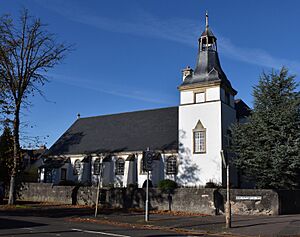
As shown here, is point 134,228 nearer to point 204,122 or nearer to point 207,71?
point 204,122

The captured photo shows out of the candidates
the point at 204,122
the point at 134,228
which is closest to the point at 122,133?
the point at 204,122

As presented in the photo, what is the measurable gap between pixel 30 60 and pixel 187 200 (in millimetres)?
15695

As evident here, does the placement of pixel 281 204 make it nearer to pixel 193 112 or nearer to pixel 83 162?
pixel 193 112

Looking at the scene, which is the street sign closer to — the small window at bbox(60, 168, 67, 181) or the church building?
the church building

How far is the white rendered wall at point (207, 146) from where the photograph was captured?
30.8 m

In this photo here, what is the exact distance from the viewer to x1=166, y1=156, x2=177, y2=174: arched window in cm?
3497

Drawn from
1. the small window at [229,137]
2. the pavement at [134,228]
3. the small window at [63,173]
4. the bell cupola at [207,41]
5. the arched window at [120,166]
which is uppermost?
the bell cupola at [207,41]

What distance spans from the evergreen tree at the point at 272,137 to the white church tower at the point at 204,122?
2.17m

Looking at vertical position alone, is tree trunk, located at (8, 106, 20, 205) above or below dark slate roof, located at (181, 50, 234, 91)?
below

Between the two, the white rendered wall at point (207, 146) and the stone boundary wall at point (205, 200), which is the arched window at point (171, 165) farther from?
the stone boundary wall at point (205, 200)

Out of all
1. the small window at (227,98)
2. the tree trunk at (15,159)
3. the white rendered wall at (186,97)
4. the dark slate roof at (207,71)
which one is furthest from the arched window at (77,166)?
the small window at (227,98)

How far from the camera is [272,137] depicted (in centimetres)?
2725

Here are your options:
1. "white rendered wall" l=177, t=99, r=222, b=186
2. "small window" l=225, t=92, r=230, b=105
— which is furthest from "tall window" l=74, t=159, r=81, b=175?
"small window" l=225, t=92, r=230, b=105

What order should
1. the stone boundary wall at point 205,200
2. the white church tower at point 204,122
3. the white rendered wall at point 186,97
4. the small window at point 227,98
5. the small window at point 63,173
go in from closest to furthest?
the stone boundary wall at point 205,200 < the white church tower at point 204,122 < the white rendered wall at point 186,97 < the small window at point 227,98 < the small window at point 63,173
